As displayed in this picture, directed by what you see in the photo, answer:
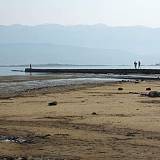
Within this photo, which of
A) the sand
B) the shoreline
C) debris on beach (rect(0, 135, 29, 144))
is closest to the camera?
the sand

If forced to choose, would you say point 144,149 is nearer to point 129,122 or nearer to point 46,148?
Result: point 46,148

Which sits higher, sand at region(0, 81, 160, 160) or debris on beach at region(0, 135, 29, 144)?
sand at region(0, 81, 160, 160)

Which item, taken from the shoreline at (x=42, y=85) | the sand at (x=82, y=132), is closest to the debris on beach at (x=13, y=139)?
the sand at (x=82, y=132)

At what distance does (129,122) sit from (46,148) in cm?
561

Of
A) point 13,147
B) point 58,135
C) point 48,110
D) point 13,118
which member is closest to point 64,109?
point 48,110

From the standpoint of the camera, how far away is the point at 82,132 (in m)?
16.2

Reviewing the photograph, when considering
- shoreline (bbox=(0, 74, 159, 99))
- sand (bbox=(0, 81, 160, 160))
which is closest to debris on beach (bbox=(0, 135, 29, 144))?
sand (bbox=(0, 81, 160, 160))

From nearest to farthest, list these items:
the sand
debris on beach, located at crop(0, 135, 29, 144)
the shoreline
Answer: the sand → debris on beach, located at crop(0, 135, 29, 144) → the shoreline

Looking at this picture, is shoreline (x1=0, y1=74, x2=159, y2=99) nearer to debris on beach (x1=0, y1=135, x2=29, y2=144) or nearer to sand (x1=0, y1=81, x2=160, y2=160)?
sand (x1=0, y1=81, x2=160, y2=160)

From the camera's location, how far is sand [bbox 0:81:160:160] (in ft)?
42.3

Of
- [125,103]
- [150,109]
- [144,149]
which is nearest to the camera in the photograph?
[144,149]

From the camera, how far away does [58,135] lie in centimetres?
1570

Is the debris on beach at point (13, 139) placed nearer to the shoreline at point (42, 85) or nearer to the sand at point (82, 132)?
the sand at point (82, 132)

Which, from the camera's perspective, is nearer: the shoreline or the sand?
the sand
